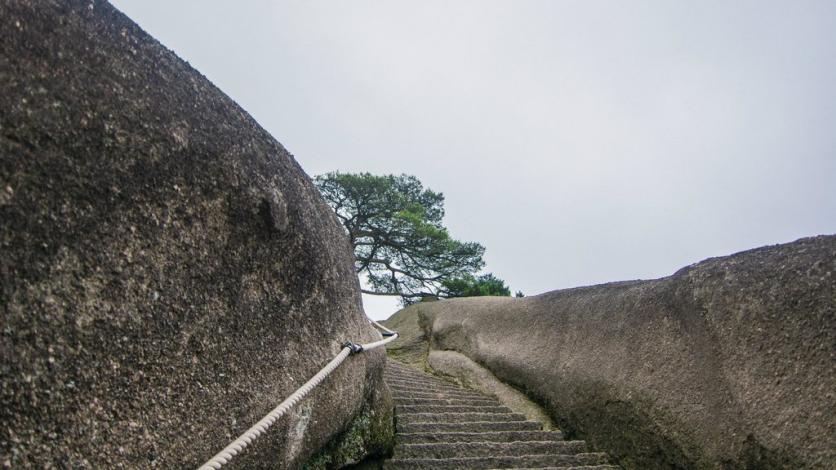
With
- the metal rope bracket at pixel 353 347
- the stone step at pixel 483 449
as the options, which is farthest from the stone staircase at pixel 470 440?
the metal rope bracket at pixel 353 347

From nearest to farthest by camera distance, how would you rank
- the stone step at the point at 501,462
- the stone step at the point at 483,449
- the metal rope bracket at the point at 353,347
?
the metal rope bracket at the point at 353,347 < the stone step at the point at 501,462 < the stone step at the point at 483,449

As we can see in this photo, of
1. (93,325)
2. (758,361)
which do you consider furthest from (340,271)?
(758,361)

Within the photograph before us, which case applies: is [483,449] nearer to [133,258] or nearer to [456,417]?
[456,417]

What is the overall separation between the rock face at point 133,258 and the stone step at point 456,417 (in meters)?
2.40

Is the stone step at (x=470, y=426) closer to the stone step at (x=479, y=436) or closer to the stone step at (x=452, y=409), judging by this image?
the stone step at (x=479, y=436)

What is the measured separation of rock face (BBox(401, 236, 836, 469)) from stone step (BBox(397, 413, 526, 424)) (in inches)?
15.1

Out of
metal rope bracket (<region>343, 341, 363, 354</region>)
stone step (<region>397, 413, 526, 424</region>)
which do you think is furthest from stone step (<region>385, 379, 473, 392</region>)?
metal rope bracket (<region>343, 341, 363, 354</region>)

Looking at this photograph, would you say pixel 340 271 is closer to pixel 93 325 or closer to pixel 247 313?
pixel 247 313

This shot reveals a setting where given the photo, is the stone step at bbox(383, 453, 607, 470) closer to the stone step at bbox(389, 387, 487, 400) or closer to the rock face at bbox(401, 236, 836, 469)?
the rock face at bbox(401, 236, 836, 469)

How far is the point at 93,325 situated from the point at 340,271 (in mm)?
1518

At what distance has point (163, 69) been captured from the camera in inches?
72.4

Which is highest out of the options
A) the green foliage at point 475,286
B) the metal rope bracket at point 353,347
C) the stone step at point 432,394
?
the green foliage at point 475,286

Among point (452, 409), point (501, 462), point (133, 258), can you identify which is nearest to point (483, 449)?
point (501, 462)

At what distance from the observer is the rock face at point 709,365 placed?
2.83 metres
